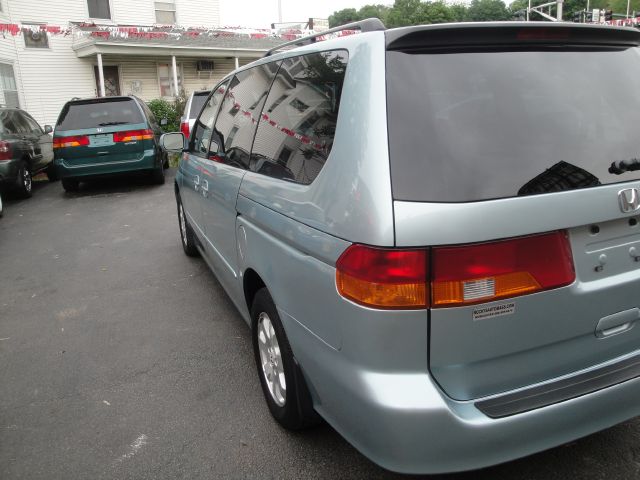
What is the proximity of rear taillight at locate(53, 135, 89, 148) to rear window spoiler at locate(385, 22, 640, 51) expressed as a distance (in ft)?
28.8

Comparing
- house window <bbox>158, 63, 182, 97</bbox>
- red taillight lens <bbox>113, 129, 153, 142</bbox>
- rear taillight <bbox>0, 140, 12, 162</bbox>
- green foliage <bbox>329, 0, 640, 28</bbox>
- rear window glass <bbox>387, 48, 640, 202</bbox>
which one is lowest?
rear taillight <bbox>0, 140, 12, 162</bbox>

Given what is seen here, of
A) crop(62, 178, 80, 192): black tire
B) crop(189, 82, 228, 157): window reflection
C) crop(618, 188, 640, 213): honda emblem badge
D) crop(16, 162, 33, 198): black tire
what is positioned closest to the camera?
crop(618, 188, 640, 213): honda emblem badge

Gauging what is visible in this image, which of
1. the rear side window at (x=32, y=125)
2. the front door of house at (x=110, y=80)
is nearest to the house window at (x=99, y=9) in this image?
the front door of house at (x=110, y=80)

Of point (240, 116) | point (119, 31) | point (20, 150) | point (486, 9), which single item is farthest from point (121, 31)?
point (486, 9)

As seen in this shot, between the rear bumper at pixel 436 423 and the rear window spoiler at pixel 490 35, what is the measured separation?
114 cm

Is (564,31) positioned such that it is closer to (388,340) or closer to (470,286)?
(470,286)

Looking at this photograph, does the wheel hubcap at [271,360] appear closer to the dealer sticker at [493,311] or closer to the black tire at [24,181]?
the dealer sticker at [493,311]

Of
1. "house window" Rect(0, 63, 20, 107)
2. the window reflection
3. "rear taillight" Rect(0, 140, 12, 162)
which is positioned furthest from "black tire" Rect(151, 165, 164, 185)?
"house window" Rect(0, 63, 20, 107)

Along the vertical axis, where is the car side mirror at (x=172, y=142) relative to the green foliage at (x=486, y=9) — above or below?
below

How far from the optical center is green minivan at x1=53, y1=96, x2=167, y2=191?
9547 millimetres

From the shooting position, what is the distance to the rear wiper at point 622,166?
6.45 feet

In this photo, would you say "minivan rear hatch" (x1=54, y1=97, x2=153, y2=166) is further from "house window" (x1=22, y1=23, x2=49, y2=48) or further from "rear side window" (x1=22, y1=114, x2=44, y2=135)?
"house window" (x1=22, y1=23, x2=49, y2=48)

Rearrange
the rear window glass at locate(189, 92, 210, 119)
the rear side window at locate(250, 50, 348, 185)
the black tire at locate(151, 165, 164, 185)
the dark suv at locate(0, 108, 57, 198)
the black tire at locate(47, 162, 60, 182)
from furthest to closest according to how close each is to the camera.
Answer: the rear window glass at locate(189, 92, 210, 119), the black tire at locate(47, 162, 60, 182), the black tire at locate(151, 165, 164, 185), the dark suv at locate(0, 108, 57, 198), the rear side window at locate(250, 50, 348, 185)

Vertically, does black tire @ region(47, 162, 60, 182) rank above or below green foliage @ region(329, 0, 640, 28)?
below
